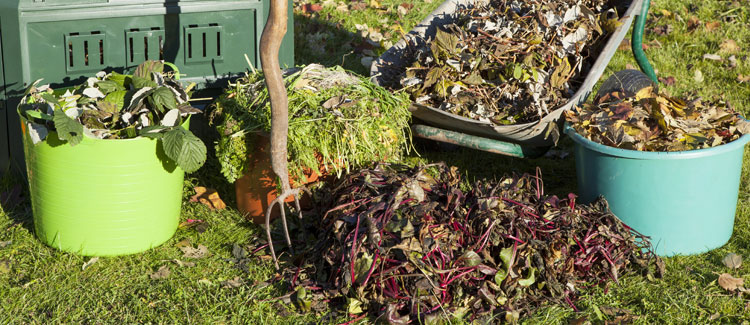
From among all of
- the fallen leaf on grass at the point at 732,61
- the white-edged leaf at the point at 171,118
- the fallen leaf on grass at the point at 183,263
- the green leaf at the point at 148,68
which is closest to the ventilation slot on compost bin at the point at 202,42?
the green leaf at the point at 148,68

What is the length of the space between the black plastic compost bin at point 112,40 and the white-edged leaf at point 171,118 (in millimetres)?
754

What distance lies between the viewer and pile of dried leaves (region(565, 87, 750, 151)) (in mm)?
3359

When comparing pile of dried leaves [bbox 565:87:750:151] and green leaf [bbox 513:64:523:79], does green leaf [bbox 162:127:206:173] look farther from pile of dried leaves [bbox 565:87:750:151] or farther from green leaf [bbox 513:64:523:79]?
pile of dried leaves [bbox 565:87:750:151]

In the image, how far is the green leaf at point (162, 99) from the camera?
328cm

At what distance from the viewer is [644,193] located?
3.38 metres

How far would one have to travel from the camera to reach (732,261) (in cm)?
342

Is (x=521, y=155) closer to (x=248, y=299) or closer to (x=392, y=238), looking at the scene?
(x=392, y=238)

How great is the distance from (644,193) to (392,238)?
119 centimetres

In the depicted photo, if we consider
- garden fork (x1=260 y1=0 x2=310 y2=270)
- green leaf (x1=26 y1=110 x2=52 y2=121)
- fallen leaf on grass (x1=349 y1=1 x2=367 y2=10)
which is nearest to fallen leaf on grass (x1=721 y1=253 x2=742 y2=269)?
garden fork (x1=260 y1=0 x2=310 y2=270)

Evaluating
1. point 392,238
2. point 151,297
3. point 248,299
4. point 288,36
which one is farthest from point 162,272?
point 288,36

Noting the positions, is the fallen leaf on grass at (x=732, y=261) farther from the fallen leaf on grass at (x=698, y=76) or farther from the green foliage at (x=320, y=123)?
the fallen leaf on grass at (x=698, y=76)

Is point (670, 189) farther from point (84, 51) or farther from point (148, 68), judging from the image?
point (84, 51)

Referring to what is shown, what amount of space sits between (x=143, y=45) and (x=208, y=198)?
0.86m

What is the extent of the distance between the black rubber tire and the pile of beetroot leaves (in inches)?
31.7
